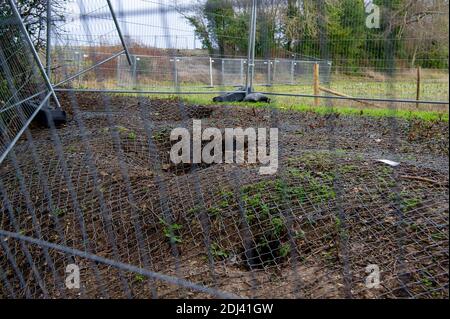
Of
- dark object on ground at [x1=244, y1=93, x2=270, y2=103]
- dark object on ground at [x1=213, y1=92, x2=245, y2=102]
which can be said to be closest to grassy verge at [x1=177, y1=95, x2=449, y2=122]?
dark object on ground at [x1=244, y1=93, x2=270, y2=103]

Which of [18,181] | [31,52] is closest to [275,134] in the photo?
[18,181]

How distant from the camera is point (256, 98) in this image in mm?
5273

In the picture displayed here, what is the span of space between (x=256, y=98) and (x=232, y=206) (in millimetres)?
3300

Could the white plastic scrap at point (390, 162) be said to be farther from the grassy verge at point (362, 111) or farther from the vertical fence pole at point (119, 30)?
the vertical fence pole at point (119, 30)

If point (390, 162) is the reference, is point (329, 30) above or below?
above

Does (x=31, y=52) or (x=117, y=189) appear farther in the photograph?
(x=31, y=52)

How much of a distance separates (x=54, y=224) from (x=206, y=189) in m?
0.94

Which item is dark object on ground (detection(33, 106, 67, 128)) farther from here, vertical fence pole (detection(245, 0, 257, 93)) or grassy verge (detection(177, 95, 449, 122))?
vertical fence pole (detection(245, 0, 257, 93))

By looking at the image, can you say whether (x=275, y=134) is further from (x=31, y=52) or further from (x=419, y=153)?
(x=31, y=52)

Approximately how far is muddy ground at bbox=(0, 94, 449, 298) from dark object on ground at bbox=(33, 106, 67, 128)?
2.32 ft

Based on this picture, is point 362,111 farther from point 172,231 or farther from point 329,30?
point 172,231

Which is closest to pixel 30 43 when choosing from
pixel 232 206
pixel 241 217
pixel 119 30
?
pixel 119 30

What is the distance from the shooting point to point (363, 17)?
4.42 metres

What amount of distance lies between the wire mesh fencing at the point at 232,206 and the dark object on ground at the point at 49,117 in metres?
0.08
